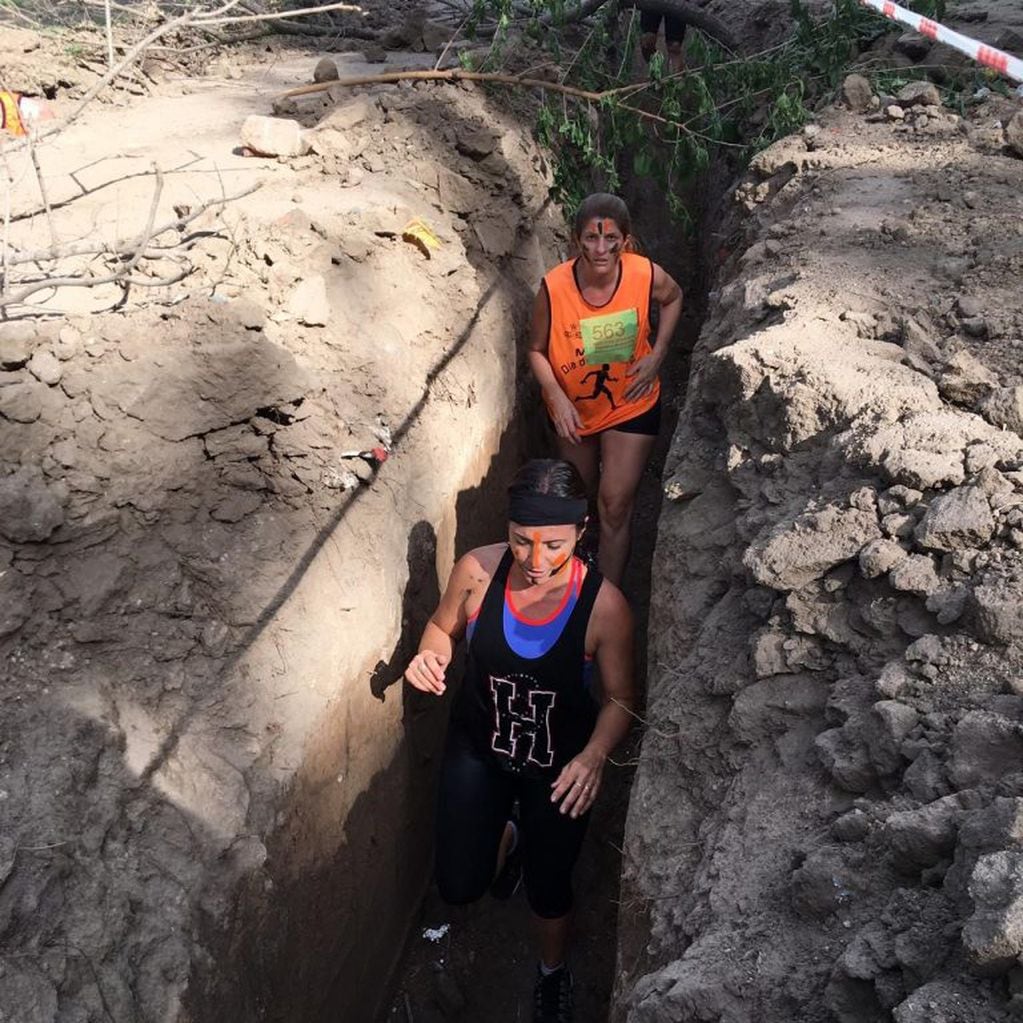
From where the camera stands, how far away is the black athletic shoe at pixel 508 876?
4.26m

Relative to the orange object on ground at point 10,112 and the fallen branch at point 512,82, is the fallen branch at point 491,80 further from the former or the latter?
the orange object on ground at point 10,112

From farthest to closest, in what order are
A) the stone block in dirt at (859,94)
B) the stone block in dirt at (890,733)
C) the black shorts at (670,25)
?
1. the black shorts at (670,25)
2. the stone block in dirt at (859,94)
3. the stone block in dirt at (890,733)

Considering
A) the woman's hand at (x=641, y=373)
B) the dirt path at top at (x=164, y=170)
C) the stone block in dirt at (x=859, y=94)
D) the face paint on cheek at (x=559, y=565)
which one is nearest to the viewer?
the face paint on cheek at (x=559, y=565)

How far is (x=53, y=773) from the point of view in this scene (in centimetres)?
281

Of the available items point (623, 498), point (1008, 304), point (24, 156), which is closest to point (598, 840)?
point (623, 498)

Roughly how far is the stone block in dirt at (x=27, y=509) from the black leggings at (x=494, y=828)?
1.62 m

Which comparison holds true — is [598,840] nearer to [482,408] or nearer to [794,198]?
[482,408]

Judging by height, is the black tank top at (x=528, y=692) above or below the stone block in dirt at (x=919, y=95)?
below

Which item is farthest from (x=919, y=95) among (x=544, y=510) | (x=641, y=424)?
(x=544, y=510)

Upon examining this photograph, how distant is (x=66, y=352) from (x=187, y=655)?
1119 millimetres

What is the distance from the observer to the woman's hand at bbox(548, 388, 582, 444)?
454 cm

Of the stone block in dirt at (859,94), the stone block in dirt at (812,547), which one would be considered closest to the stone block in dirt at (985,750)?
the stone block in dirt at (812,547)

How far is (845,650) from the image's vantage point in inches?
104

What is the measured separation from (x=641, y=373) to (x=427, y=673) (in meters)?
1.83
